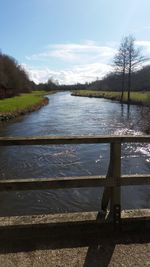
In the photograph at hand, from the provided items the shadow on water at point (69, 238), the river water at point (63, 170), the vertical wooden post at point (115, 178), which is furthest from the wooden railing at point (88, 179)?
the river water at point (63, 170)

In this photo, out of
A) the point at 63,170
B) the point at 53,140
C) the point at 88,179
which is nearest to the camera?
the point at 53,140

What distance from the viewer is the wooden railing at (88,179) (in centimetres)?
425

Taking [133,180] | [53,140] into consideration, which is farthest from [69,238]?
[53,140]

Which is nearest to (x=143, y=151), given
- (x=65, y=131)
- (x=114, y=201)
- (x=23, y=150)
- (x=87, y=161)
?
(x=87, y=161)

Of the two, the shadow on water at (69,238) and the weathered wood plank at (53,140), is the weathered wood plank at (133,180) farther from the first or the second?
the shadow on water at (69,238)

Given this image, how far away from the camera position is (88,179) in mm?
4348

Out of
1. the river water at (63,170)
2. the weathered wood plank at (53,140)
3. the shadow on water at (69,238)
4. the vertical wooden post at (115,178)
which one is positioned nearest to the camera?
the shadow on water at (69,238)

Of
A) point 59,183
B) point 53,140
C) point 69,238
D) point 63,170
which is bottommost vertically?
point 63,170

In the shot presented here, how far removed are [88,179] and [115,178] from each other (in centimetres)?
37

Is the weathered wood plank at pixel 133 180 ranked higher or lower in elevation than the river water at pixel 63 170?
higher

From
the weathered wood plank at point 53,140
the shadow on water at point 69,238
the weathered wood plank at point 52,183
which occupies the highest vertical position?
the weathered wood plank at point 53,140

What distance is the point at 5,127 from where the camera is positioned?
25172 millimetres

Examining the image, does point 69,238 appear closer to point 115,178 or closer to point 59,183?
point 59,183

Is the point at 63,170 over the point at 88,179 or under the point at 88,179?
under
